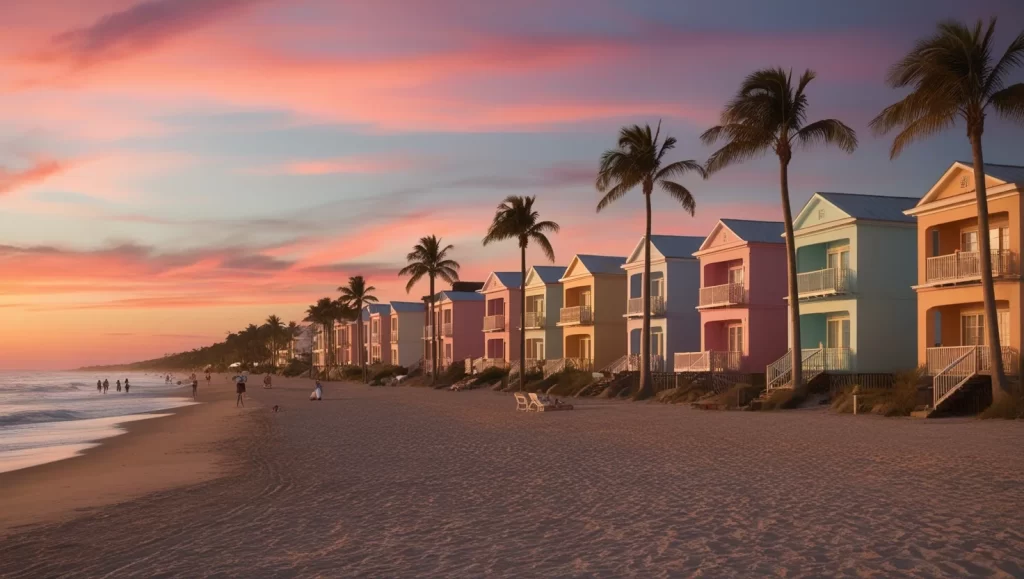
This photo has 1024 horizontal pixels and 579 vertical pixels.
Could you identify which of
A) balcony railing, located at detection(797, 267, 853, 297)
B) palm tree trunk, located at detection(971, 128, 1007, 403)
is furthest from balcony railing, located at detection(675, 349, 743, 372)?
palm tree trunk, located at detection(971, 128, 1007, 403)

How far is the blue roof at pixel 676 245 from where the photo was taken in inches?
1887

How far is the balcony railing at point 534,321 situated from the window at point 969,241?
32.2 metres

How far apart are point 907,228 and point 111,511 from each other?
31.1m

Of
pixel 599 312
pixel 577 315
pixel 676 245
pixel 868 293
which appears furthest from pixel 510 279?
pixel 868 293

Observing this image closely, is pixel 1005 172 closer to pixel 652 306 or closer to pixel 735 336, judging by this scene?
pixel 735 336

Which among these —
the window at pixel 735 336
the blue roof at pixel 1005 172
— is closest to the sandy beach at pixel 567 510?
the blue roof at pixel 1005 172

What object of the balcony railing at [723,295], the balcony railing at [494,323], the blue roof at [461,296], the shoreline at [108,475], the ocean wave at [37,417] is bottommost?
the ocean wave at [37,417]

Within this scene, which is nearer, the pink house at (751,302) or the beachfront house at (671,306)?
the pink house at (751,302)

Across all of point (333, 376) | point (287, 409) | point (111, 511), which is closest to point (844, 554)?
point (111, 511)

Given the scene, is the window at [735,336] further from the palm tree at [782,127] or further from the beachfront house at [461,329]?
the beachfront house at [461,329]

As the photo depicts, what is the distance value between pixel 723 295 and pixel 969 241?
1161cm

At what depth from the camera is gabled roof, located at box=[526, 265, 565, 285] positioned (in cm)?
6178

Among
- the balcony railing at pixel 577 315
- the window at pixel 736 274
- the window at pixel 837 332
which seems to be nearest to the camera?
the window at pixel 837 332

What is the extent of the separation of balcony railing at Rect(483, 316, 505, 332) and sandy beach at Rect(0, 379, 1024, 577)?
146ft
